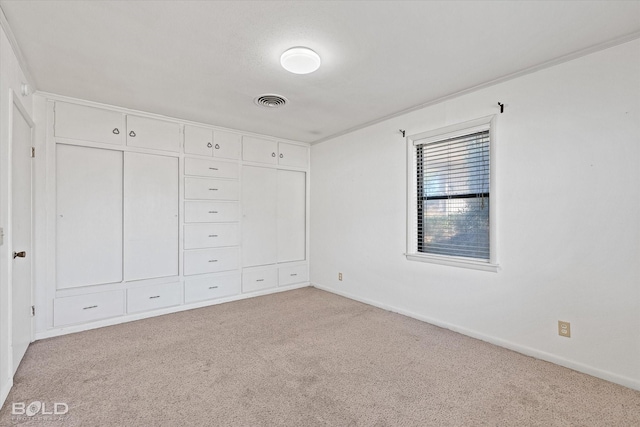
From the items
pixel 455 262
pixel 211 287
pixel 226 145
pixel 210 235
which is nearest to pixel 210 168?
pixel 226 145

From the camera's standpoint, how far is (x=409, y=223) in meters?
3.59

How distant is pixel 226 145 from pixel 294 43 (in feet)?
7.83

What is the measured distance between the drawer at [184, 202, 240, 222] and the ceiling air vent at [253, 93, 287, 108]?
157 centimetres

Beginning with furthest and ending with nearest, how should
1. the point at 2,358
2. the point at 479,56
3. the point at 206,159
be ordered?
1. the point at 206,159
2. the point at 479,56
3. the point at 2,358

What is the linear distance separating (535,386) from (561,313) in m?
0.66

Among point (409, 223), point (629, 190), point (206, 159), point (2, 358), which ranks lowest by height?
point (2, 358)

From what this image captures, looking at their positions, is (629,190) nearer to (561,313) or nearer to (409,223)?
(561,313)

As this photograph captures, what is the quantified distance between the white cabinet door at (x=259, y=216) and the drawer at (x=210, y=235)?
178mm

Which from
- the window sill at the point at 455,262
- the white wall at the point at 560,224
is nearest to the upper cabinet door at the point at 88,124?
the white wall at the point at 560,224

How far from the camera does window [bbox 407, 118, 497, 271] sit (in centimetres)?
296

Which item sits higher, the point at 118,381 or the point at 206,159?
the point at 206,159

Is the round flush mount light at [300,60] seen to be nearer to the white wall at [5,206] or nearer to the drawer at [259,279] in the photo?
the white wall at [5,206]

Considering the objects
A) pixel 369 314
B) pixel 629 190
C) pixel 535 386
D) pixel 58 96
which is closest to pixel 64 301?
pixel 58 96

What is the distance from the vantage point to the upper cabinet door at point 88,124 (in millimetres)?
3143
